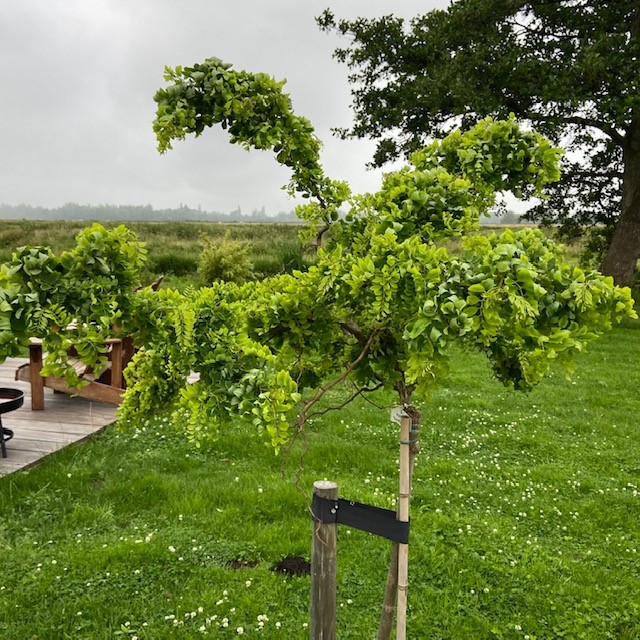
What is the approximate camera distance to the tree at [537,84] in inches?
524

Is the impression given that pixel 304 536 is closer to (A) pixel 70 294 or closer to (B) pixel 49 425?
(A) pixel 70 294

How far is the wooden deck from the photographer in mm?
6461

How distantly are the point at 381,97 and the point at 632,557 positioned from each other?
594 inches

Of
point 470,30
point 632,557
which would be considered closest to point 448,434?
point 632,557

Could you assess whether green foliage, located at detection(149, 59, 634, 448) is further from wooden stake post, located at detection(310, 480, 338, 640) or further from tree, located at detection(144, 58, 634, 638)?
wooden stake post, located at detection(310, 480, 338, 640)

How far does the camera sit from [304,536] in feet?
16.1

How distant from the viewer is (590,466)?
6.76 metres

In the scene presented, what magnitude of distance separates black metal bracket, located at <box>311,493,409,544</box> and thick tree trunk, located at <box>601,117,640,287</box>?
15346mm

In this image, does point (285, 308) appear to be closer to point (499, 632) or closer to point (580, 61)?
point (499, 632)

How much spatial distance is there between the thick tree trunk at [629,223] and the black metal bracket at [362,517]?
15.3 meters

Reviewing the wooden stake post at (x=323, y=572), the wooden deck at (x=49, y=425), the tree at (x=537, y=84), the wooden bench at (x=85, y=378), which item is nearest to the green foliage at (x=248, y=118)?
the wooden stake post at (x=323, y=572)

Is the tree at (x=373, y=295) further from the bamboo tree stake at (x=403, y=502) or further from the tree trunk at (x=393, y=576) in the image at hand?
the bamboo tree stake at (x=403, y=502)

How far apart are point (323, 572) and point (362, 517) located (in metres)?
0.44

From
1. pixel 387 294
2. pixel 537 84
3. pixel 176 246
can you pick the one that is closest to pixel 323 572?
pixel 387 294
